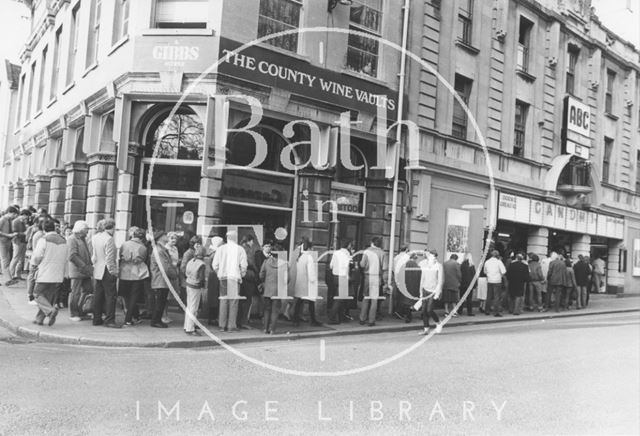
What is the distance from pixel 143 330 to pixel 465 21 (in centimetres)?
1489

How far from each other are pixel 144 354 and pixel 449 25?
1456cm

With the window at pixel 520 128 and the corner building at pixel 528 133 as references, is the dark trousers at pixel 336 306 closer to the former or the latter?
the corner building at pixel 528 133

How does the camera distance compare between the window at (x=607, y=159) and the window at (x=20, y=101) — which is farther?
the window at (x=20, y=101)

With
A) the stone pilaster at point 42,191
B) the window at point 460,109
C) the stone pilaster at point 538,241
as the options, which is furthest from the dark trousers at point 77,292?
the stone pilaster at point 538,241

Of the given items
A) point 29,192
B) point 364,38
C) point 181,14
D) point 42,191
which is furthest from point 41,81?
point 364,38

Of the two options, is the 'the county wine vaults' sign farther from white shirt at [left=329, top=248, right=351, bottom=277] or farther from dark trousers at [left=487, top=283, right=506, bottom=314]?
dark trousers at [left=487, top=283, right=506, bottom=314]

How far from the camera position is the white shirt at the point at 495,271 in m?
16.5

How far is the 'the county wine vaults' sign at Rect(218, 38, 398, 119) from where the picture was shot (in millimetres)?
13281

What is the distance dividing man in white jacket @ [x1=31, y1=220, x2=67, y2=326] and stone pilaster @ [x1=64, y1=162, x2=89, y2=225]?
6280 mm

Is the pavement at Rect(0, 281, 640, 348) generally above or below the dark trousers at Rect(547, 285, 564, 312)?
below

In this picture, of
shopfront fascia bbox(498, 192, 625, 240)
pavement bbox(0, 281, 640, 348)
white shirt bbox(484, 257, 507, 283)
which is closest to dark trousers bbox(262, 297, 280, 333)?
pavement bbox(0, 281, 640, 348)

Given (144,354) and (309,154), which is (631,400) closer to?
(144,354)

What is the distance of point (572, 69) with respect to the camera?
80.4 feet

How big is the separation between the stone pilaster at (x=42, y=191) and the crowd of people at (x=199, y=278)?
4.59 meters
